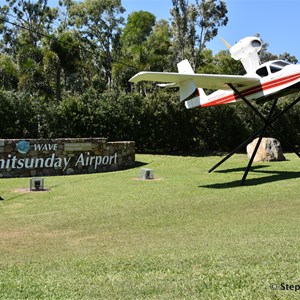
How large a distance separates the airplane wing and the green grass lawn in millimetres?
3045

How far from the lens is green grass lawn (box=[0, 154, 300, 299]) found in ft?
13.9

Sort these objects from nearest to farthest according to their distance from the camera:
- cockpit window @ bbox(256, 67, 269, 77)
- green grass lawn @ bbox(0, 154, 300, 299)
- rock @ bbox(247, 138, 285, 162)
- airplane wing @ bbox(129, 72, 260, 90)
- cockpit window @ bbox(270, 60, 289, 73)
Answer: green grass lawn @ bbox(0, 154, 300, 299)
airplane wing @ bbox(129, 72, 260, 90)
cockpit window @ bbox(270, 60, 289, 73)
cockpit window @ bbox(256, 67, 269, 77)
rock @ bbox(247, 138, 285, 162)

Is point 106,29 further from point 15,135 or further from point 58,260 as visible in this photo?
point 58,260

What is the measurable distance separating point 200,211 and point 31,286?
477 cm

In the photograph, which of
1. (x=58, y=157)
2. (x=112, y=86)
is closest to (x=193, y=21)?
(x=112, y=86)

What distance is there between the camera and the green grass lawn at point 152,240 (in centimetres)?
425

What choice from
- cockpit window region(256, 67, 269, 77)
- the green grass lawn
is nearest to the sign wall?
the green grass lawn

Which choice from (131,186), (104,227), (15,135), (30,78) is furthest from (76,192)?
(30,78)

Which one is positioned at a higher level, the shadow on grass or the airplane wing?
the airplane wing

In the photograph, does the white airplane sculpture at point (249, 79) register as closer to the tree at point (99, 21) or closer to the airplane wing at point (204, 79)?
the airplane wing at point (204, 79)

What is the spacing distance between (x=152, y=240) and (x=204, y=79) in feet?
23.2

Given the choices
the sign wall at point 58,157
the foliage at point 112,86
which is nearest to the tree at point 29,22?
the foliage at point 112,86

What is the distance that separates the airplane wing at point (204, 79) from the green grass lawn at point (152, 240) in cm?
305

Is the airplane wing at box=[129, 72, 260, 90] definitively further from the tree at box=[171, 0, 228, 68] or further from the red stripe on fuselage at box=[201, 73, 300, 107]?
the tree at box=[171, 0, 228, 68]
